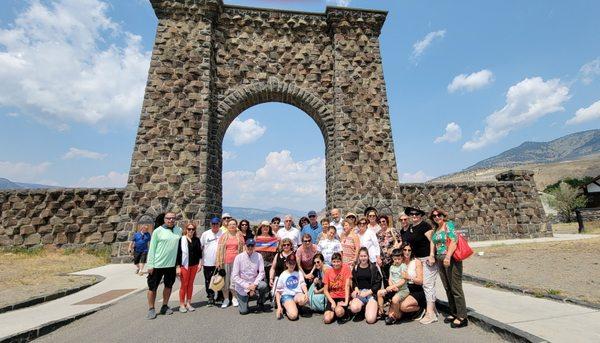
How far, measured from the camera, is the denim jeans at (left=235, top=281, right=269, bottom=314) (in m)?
5.43

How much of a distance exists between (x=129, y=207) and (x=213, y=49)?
682cm

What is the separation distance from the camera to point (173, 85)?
40.2 ft

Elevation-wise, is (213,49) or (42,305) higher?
(213,49)

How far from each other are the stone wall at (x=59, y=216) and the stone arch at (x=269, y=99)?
523 centimetres

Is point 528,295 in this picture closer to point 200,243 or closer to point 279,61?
point 200,243

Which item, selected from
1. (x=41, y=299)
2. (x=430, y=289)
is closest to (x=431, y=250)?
(x=430, y=289)

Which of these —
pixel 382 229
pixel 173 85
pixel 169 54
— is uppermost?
pixel 169 54

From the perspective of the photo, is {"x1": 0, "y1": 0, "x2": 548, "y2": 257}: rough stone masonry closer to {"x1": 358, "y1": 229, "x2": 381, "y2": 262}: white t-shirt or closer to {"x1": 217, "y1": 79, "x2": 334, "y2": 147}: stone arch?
{"x1": 217, "y1": 79, "x2": 334, "y2": 147}: stone arch

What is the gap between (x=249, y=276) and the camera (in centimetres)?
571

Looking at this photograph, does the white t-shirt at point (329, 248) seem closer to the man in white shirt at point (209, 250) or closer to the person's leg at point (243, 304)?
the person's leg at point (243, 304)

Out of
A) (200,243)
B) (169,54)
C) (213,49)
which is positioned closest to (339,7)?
(213,49)

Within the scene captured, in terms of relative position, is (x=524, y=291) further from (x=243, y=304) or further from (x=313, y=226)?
(x=243, y=304)

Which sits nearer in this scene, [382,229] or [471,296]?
[471,296]

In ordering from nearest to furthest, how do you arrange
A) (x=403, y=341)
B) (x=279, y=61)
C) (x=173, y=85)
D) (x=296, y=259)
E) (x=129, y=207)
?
(x=403, y=341) → (x=296, y=259) → (x=129, y=207) → (x=173, y=85) → (x=279, y=61)
